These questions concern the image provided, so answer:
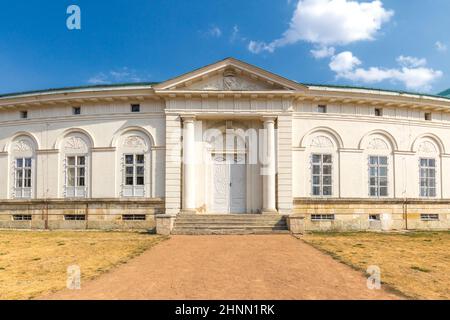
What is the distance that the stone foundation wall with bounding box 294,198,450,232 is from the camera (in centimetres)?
1595

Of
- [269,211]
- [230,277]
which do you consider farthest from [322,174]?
[230,277]

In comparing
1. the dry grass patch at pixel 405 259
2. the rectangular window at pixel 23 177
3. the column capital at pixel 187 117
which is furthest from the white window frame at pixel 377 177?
the rectangular window at pixel 23 177

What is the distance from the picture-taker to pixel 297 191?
16.4 m

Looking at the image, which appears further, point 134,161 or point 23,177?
point 23,177

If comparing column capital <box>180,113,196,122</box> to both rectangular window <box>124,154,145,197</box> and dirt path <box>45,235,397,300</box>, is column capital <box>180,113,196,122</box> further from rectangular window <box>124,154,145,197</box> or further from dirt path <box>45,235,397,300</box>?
dirt path <box>45,235,397,300</box>

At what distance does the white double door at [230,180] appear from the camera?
16641mm

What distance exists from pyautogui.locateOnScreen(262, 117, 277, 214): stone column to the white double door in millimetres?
1397

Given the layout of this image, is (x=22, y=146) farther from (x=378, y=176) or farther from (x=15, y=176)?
(x=378, y=176)

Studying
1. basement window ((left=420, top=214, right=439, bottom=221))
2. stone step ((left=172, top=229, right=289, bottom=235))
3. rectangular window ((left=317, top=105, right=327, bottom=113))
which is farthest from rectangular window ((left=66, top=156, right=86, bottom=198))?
basement window ((left=420, top=214, right=439, bottom=221))

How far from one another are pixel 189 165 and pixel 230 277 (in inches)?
377

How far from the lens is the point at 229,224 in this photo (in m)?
14.2

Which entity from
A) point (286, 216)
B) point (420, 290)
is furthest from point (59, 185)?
point (420, 290)

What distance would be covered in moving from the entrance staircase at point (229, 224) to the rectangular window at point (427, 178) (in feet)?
31.3
